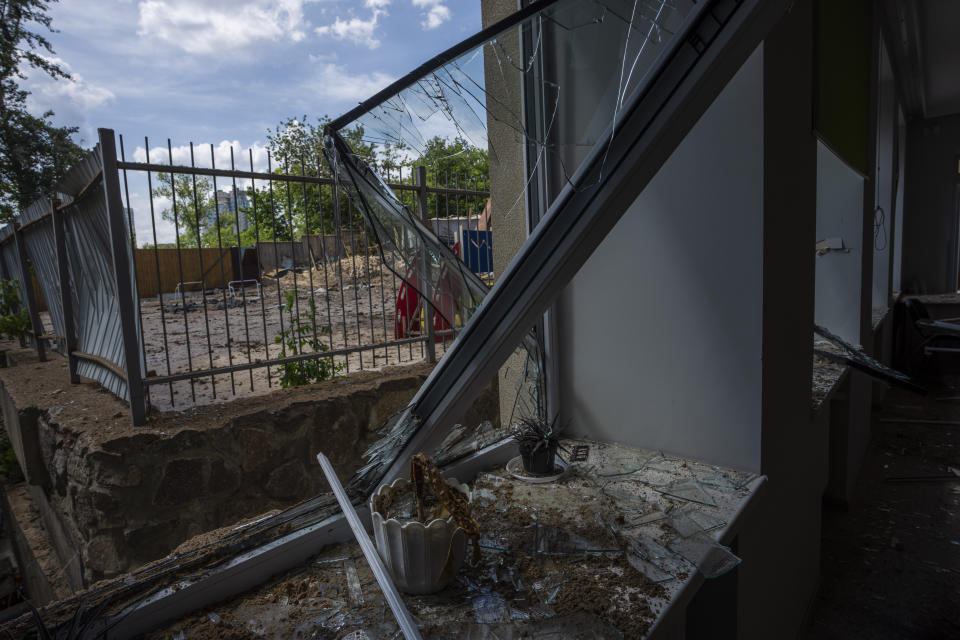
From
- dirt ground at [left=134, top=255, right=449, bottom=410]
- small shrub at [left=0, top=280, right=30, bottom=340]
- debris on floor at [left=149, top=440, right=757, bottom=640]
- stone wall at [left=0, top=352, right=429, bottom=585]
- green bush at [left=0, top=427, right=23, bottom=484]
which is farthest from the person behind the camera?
small shrub at [left=0, top=280, right=30, bottom=340]

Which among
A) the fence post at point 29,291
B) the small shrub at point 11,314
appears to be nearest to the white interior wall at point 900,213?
the fence post at point 29,291

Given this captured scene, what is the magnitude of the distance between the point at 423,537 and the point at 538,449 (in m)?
0.57

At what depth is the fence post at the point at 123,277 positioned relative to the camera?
2.49 meters

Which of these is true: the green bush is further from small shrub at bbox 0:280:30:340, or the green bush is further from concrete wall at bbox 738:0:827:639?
concrete wall at bbox 738:0:827:639

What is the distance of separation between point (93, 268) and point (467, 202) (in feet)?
8.75

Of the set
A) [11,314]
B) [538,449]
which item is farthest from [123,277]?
[11,314]

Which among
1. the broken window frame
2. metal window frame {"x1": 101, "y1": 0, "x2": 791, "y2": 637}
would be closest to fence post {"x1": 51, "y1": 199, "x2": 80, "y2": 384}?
metal window frame {"x1": 101, "y1": 0, "x2": 791, "y2": 637}

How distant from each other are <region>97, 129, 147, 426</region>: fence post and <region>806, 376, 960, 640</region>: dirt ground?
330 cm

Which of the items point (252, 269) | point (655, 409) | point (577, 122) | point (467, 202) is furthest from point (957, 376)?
Result: point (252, 269)

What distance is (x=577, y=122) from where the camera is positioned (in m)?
1.26

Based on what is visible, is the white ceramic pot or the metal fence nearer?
the white ceramic pot

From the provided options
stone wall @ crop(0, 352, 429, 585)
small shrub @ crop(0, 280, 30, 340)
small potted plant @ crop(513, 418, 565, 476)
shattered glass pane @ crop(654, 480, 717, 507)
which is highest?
small shrub @ crop(0, 280, 30, 340)

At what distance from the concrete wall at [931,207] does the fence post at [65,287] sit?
956 cm

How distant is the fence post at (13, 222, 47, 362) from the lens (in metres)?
4.86
